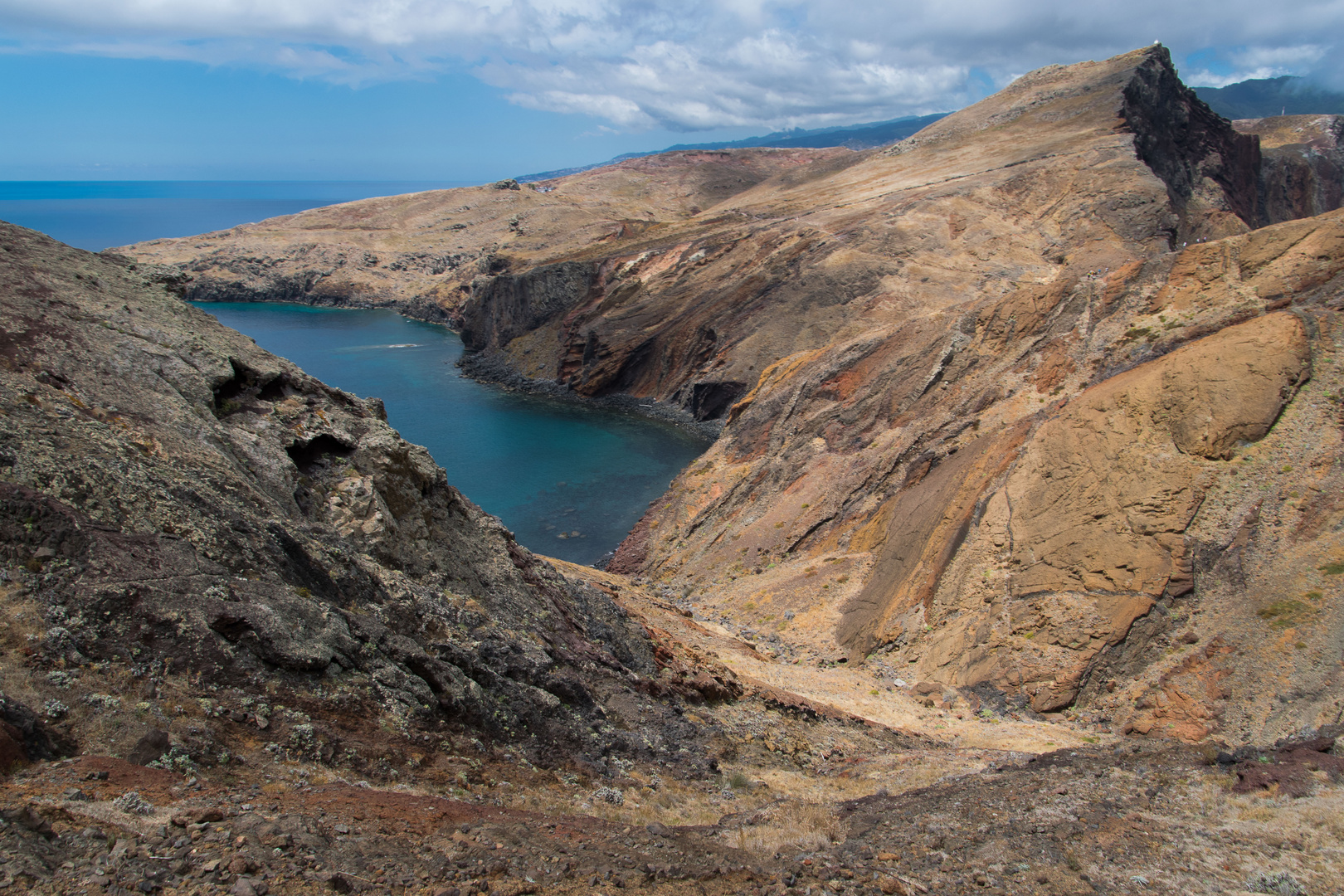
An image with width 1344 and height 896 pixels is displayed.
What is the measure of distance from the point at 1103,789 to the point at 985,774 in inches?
80.4

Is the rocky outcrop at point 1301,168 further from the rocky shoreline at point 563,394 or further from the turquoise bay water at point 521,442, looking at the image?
the turquoise bay water at point 521,442

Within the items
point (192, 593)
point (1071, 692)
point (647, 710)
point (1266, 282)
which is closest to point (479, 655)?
point (647, 710)

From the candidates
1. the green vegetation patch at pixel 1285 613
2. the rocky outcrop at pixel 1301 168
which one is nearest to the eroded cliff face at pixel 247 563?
the green vegetation patch at pixel 1285 613

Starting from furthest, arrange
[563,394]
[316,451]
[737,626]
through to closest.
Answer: [563,394]
[737,626]
[316,451]

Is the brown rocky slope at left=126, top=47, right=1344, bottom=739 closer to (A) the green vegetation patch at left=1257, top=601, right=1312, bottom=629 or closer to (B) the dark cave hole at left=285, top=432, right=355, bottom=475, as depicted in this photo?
(A) the green vegetation patch at left=1257, top=601, right=1312, bottom=629

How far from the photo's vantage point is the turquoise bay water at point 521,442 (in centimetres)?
3868

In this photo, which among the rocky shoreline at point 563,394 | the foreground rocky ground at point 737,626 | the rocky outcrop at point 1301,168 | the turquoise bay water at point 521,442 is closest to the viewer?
the foreground rocky ground at point 737,626

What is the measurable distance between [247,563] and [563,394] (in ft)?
178

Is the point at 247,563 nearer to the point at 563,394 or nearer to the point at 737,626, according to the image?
the point at 737,626

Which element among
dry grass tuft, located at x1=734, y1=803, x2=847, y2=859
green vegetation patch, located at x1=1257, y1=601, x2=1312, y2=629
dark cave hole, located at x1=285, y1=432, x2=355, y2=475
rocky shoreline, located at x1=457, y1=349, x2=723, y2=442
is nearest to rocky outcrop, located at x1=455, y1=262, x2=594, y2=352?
rocky shoreline, located at x1=457, y1=349, x2=723, y2=442

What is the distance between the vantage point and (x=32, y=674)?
247 inches

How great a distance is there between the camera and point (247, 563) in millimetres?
8859

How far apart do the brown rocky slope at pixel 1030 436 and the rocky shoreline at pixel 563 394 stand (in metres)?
1.24

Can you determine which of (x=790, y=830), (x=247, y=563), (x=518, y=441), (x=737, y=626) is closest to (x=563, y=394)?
(x=518, y=441)
